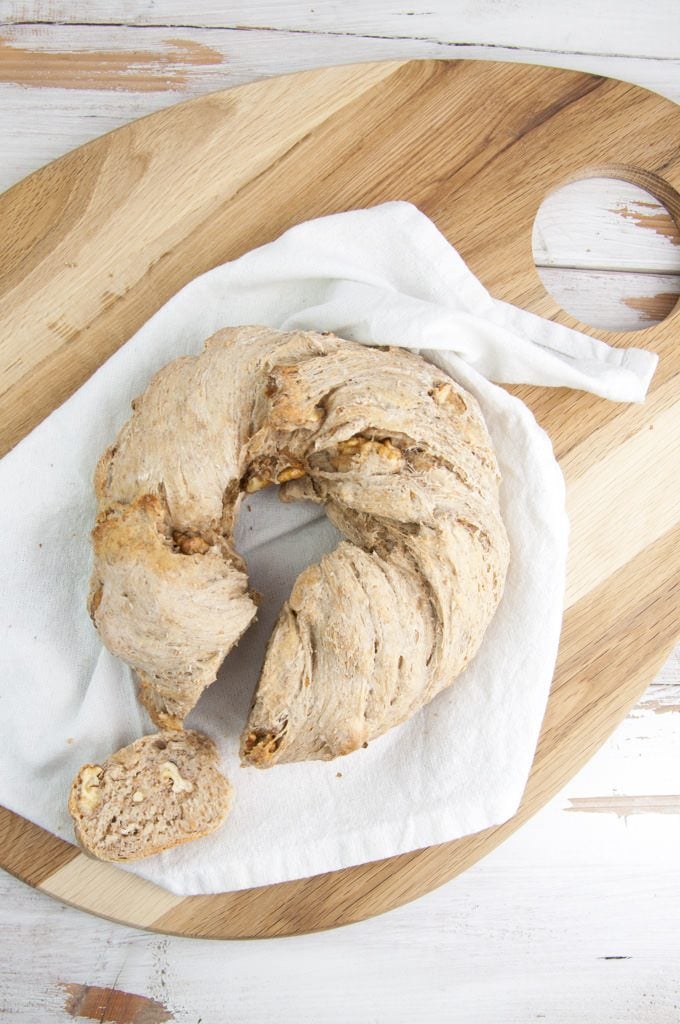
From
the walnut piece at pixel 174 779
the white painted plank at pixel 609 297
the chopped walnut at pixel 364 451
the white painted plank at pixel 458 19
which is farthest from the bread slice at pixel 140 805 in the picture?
the white painted plank at pixel 458 19

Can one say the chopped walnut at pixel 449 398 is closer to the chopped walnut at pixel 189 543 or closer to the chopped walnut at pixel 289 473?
the chopped walnut at pixel 289 473

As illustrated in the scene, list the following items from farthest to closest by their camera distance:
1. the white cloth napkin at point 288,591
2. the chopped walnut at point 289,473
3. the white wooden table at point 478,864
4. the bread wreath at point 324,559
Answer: the white wooden table at point 478,864
the white cloth napkin at point 288,591
the chopped walnut at point 289,473
the bread wreath at point 324,559

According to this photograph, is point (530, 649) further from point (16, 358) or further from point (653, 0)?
point (653, 0)

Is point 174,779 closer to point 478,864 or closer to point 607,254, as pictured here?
point 478,864

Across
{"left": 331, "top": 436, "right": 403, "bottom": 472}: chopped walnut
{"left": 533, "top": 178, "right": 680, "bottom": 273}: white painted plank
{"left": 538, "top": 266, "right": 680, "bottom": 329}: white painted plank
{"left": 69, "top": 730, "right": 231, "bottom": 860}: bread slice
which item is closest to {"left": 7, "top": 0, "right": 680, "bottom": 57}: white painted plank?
{"left": 533, "top": 178, "right": 680, "bottom": 273}: white painted plank

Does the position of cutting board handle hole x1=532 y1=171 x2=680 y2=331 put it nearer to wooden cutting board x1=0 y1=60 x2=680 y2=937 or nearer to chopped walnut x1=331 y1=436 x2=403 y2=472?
wooden cutting board x1=0 y1=60 x2=680 y2=937

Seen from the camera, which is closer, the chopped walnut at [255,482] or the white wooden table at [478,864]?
the chopped walnut at [255,482]

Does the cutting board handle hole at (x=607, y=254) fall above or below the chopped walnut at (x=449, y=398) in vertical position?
below
